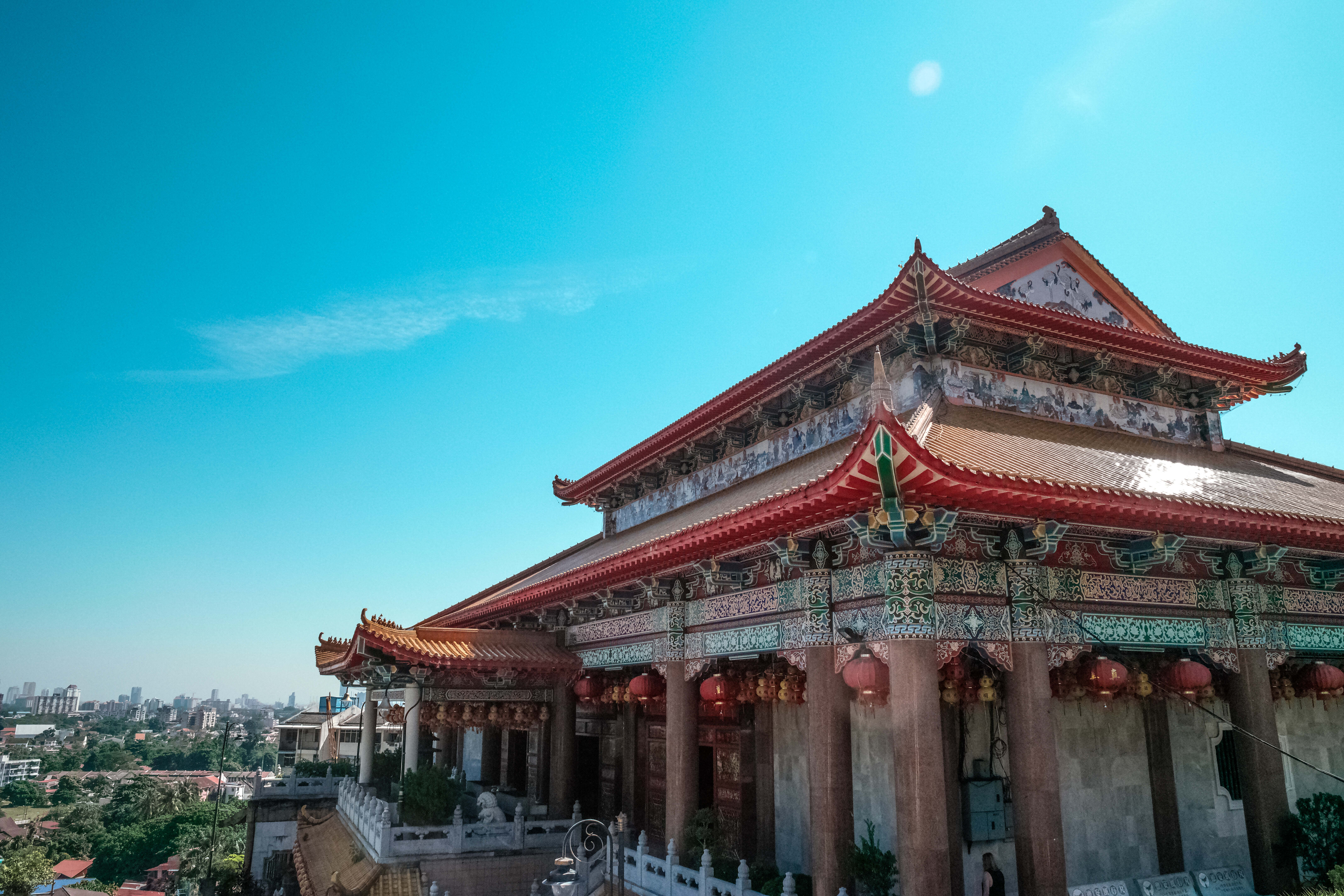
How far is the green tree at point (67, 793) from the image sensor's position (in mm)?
81062

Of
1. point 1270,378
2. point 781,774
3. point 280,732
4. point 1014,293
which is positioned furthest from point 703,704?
point 280,732

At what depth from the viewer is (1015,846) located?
28.8ft

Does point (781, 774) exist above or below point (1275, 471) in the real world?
below

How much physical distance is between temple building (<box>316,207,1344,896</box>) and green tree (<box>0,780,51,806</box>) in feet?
329

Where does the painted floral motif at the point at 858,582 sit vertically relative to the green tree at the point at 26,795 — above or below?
above

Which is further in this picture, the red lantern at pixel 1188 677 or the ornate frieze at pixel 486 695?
the ornate frieze at pixel 486 695

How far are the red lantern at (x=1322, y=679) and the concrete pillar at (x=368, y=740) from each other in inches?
664

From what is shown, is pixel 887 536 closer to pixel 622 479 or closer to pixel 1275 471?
pixel 1275 471

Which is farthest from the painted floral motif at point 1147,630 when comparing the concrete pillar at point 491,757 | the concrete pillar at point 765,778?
the concrete pillar at point 491,757

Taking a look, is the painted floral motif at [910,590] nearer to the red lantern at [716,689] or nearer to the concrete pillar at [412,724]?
the red lantern at [716,689]

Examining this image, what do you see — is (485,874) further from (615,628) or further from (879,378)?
(879,378)

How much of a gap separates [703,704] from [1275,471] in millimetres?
10039

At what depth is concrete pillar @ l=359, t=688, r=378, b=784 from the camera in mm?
18594

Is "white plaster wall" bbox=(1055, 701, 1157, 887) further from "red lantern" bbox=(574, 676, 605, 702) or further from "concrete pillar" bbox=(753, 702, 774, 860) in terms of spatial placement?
"red lantern" bbox=(574, 676, 605, 702)
